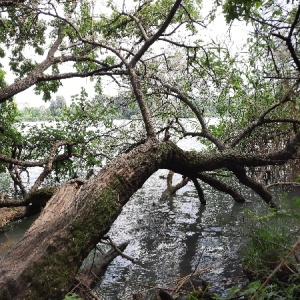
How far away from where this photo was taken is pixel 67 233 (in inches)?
136

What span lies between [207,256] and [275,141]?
5.13 m

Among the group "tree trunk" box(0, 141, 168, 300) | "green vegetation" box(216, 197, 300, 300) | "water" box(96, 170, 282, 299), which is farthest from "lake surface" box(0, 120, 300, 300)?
"tree trunk" box(0, 141, 168, 300)

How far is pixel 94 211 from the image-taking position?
3744 millimetres

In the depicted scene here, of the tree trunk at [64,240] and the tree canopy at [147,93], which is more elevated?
the tree canopy at [147,93]

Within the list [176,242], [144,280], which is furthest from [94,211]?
[176,242]

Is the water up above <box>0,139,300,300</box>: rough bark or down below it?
below

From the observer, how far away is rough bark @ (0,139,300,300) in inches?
121

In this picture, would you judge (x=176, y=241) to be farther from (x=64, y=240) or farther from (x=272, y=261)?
(x=64, y=240)

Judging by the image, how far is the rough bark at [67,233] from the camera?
307 cm

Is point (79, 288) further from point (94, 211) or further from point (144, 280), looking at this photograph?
point (144, 280)

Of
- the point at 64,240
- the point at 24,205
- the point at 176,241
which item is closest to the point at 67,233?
the point at 64,240

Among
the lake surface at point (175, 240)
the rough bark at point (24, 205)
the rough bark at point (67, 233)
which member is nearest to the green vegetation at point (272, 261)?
the lake surface at point (175, 240)

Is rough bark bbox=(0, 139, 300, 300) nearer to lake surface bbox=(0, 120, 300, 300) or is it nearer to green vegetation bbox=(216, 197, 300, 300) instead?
lake surface bbox=(0, 120, 300, 300)

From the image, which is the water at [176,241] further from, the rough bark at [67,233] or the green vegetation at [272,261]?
the rough bark at [67,233]
